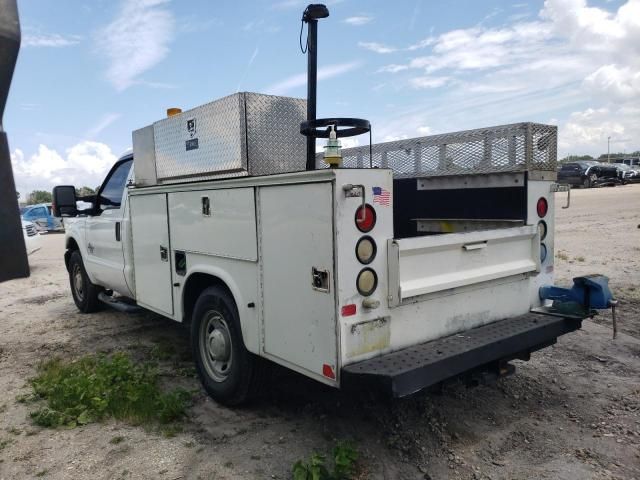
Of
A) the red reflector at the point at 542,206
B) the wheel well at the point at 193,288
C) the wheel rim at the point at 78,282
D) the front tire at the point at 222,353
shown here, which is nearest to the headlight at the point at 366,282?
the front tire at the point at 222,353

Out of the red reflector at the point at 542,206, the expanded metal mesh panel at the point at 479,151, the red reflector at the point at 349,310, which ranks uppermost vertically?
the expanded metal mesh panel at the point at 479,151

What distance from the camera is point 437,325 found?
3299mm

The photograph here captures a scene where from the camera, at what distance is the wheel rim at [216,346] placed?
13.0ft

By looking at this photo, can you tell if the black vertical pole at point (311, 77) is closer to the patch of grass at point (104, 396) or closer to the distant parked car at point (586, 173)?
the patch of grass at point (104, 396)

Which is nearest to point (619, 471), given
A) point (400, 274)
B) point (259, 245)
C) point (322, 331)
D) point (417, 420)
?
point (417, 420)

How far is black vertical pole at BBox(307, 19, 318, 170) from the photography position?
155 inches

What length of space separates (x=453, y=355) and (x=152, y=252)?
297 cm

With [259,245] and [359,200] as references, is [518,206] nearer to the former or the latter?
[359,200]

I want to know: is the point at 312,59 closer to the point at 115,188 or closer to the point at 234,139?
the point at 234,139

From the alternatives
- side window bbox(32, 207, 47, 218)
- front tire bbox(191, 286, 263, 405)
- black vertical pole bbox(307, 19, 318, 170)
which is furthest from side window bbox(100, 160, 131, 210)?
side window bbox(32, 207, 47, 218)

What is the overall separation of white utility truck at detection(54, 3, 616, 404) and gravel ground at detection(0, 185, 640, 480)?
1.38ft

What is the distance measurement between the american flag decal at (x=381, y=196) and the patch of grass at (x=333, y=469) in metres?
1.40

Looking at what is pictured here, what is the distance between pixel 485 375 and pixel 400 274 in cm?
97

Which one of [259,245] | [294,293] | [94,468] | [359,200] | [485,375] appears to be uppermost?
[359,200]
